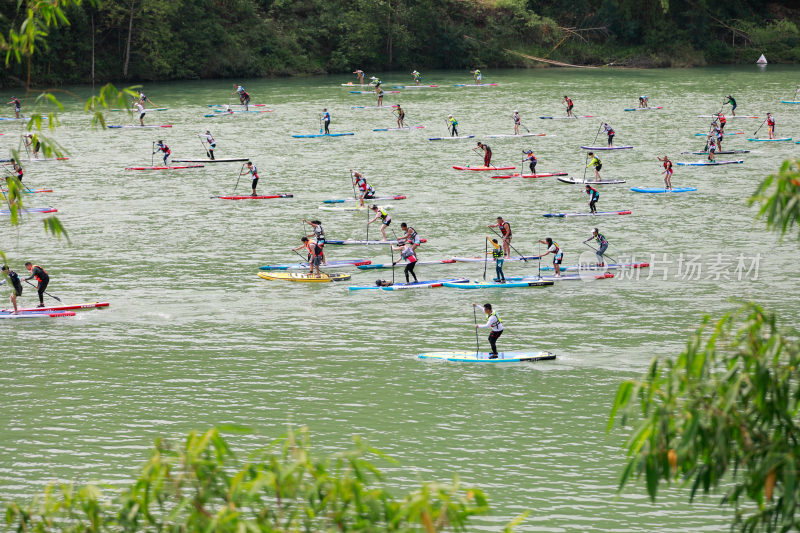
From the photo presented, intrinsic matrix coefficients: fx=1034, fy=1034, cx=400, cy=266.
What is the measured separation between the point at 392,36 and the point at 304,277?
71.4 metres

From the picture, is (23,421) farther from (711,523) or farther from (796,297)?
(796,297)

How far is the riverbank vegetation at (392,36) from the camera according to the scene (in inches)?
3516

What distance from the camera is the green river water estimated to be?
19984mm

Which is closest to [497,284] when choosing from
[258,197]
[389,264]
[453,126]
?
[389,264]

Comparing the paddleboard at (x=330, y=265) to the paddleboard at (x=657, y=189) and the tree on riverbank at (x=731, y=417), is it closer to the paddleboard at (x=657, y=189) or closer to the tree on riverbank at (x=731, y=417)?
the paddleboard at (x=657, y=189)

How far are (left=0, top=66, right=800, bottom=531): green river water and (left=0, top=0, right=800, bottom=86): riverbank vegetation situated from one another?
1376 inches

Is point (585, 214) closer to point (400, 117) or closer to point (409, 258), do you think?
point (409, 258)

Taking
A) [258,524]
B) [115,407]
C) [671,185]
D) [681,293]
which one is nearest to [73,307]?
[115,407]

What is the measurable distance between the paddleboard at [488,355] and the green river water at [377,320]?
0.93 feet

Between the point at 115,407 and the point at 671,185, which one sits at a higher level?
the point at 671,185

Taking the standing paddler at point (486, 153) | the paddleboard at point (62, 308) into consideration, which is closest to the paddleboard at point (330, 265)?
the paddleboard at point (62, 308)

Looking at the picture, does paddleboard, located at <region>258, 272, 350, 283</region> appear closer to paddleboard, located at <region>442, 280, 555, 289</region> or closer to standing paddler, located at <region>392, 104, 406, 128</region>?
paddleboard, located at <region>442, 280, 555, 289</region>

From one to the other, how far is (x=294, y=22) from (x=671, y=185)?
204 ft

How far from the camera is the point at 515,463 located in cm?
1959
